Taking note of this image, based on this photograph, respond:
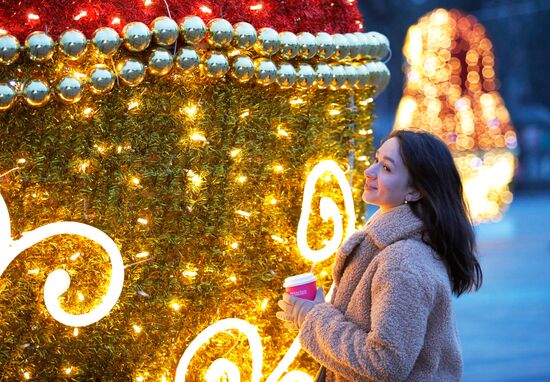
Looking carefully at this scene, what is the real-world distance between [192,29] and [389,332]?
1301 mm

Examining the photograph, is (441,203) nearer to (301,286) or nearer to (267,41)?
(301,286)

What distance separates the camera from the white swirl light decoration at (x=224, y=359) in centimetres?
312

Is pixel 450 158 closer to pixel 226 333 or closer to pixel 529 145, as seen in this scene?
pixel 226 333

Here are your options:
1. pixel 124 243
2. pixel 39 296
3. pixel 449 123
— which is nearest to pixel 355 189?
pixel 124 243

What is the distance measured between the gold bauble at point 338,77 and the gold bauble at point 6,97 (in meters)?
1.36

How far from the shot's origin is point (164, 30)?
2.88 m

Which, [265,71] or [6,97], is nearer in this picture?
[6,97]

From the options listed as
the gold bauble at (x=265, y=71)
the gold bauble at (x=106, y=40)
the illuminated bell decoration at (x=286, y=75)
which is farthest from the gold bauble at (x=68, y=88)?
the illuminated bell decoration at (x=286, y=75)

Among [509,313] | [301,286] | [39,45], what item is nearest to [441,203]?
[301,286]

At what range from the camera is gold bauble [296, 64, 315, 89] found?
3.33 meters

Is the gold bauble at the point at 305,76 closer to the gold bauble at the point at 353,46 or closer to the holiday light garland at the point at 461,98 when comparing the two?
the gold bauble at the point at 353,46

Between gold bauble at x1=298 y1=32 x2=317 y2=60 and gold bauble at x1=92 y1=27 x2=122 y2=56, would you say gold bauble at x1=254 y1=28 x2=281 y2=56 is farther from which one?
gold bauble at x1=92 y1=27 x2=122 y2=56

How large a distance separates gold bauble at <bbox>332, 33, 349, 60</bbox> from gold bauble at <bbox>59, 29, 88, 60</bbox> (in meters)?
1.13

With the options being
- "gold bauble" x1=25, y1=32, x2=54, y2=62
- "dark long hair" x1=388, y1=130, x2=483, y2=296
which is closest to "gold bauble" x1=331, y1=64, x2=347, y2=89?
"dark long hair" x1=388, y1=130, x2=483, y2=296
